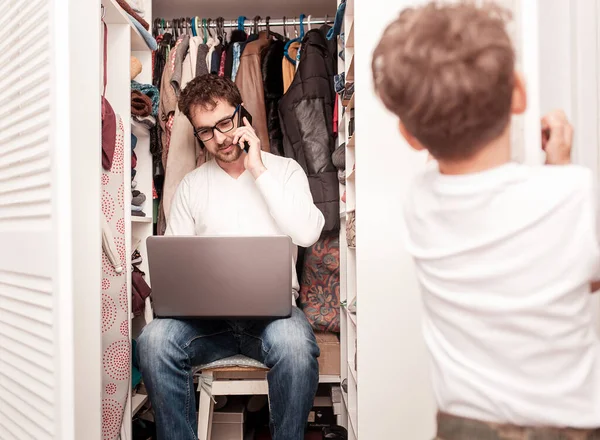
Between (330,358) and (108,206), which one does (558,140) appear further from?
(330,358)

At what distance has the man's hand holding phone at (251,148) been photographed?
1.69 m

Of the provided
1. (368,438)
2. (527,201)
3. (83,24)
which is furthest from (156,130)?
(527,201)

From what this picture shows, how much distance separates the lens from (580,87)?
2.86ft

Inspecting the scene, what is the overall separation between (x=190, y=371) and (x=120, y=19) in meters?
1.19

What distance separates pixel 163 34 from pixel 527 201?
1.97m

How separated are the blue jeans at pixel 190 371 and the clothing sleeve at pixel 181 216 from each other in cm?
40

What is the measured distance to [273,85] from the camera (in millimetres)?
2119

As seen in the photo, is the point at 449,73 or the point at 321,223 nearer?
the point at 449,73

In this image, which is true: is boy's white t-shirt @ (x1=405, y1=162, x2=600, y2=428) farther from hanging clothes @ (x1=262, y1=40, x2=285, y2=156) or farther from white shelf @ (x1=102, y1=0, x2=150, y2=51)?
hanging clothes @ (x1=262, y1=40, x2=285, y2=156)

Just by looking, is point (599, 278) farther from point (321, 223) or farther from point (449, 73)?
point (321, 223)

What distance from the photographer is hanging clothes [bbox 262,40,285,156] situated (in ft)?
6.94

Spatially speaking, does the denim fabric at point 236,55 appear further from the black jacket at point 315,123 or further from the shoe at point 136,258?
the shoe at point 136,258

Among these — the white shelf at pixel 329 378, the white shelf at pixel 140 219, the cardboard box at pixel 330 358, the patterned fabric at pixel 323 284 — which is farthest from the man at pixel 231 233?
the white shelf at pixel 329 378

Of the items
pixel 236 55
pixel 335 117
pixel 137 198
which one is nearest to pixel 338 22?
pixel 335 117
